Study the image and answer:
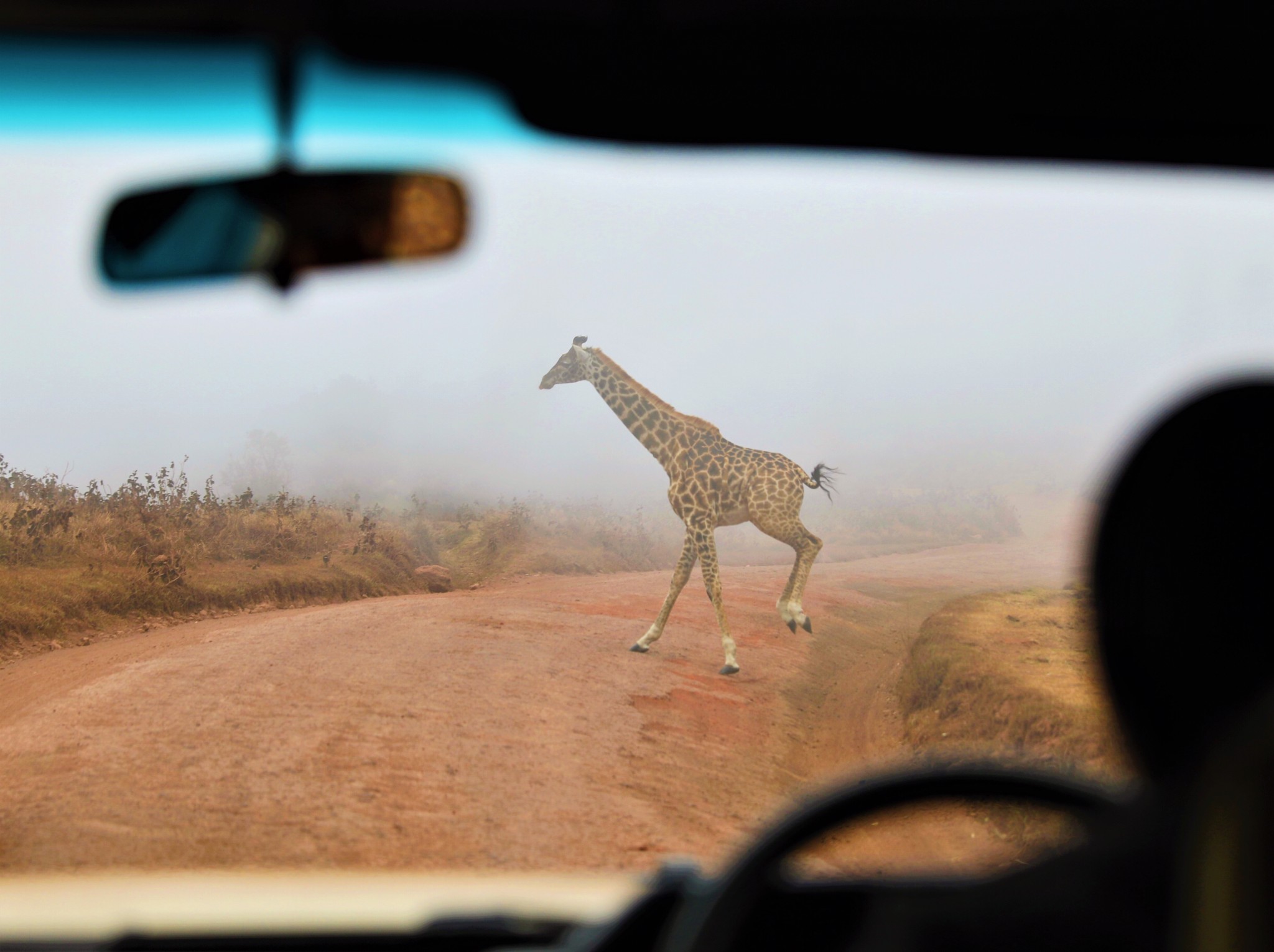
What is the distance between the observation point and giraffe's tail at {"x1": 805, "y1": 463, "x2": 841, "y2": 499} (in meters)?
12.3

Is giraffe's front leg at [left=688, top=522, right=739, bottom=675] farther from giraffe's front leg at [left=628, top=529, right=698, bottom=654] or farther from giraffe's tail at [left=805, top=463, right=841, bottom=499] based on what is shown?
giraffe's tail at [left=805, top=463, right=841, bottom=499]

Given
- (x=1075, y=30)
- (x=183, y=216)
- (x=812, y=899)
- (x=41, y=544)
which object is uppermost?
(x=1075, y=30)

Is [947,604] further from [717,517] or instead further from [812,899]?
Result: [812,899]

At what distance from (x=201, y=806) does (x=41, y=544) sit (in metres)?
8.20

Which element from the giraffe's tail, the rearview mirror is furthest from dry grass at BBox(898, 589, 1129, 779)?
the rearview mirror

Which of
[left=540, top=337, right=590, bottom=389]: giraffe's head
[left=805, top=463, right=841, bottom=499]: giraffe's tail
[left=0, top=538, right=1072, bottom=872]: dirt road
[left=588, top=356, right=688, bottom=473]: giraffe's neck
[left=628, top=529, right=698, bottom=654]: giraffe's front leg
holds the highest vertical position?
[left=540, top=337, right=590, bottom=389]: giraffe's head

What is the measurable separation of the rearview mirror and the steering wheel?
1891 millimetres

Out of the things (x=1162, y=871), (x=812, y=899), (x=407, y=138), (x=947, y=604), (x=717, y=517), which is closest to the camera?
(x=1162, y=871)

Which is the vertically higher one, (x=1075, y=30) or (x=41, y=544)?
(x=1075, y=30)

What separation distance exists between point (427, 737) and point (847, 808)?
853 cm

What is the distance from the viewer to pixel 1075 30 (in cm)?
186

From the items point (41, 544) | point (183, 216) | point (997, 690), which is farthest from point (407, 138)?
point (41, 544)

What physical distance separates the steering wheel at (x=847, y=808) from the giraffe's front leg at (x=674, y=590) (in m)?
10.3

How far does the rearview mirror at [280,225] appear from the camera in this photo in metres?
2.51
